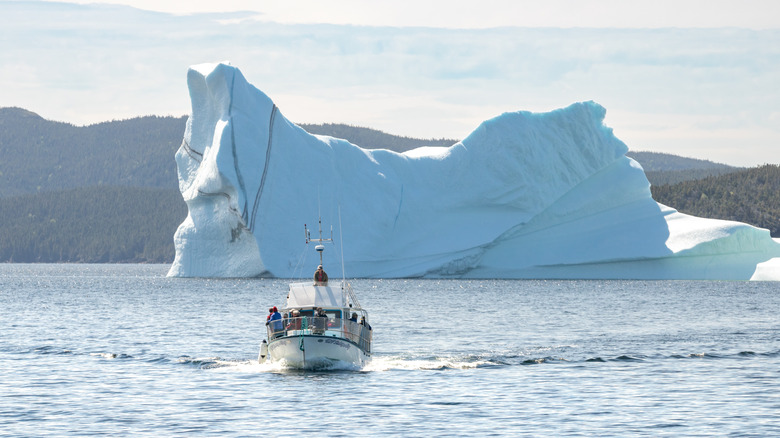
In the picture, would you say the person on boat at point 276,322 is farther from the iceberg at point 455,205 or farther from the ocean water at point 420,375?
the iceberg at point 455,205

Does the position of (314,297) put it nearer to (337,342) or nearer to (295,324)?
(295,324)

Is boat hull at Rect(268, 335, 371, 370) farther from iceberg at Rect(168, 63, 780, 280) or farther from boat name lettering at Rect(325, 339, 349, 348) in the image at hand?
iceberg at Rect(168, 63, 780, 280)

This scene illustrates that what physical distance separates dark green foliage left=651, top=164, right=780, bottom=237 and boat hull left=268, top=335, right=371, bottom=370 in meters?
92.0

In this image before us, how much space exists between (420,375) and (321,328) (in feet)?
8.79

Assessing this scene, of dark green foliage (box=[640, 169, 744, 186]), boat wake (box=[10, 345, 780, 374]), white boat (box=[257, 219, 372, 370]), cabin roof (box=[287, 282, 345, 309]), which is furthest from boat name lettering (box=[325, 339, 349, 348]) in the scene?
dark green foliage (box=[640, 169, 744, 186])

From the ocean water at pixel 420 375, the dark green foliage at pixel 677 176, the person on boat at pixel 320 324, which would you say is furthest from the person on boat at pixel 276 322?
the dark green foliage at pixel 677 176

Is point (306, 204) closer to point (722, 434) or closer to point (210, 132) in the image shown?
point (210, 132)

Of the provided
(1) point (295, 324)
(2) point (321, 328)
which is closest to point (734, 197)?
(2) point (321, 328)

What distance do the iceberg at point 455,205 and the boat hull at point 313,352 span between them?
33367mm

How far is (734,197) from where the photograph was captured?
119562 mm

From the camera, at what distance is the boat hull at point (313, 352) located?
2627 centimetres

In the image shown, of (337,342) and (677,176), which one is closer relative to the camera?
(337,342)

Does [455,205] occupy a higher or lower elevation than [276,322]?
higher

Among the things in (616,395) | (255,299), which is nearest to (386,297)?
(255,299)
